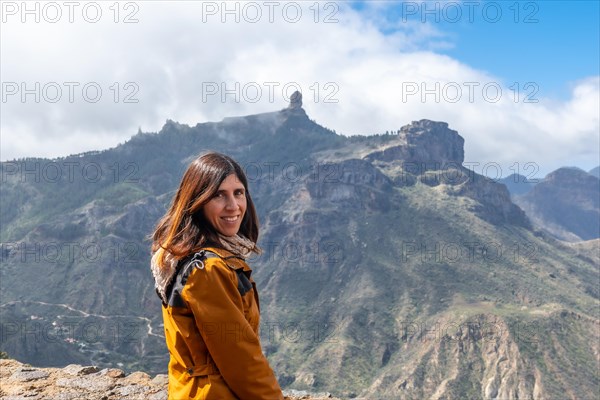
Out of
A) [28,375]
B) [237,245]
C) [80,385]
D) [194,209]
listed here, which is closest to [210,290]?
[237,245]

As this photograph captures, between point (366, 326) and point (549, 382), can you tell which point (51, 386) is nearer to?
point (549, 382)

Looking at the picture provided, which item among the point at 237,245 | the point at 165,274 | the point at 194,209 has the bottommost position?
the point at 165,274

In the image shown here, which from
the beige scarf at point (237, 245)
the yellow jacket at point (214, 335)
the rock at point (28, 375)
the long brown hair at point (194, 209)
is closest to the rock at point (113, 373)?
the rock at point (28, 375)

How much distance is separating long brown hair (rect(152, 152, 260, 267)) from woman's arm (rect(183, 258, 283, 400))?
44 cm

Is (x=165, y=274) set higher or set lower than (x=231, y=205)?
lower

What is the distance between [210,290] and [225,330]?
37 cm

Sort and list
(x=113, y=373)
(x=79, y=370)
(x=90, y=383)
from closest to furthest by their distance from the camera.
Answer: (x=90, y=383) < (x=113, y=373) < (x=79, y=370)

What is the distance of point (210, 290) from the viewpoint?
4996mm

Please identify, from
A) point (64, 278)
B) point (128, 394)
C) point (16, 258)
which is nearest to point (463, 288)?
point (64, 278)

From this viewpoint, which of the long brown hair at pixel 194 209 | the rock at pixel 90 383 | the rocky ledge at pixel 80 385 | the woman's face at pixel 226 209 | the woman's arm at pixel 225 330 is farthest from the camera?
the rock at pixel 90 383

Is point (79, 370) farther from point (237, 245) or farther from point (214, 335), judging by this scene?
point (214, 335)

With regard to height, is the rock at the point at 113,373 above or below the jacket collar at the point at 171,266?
below

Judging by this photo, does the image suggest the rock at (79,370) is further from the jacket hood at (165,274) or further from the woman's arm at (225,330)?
the woman's arm at (225,330)

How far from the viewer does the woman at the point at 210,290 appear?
16.4 ft
